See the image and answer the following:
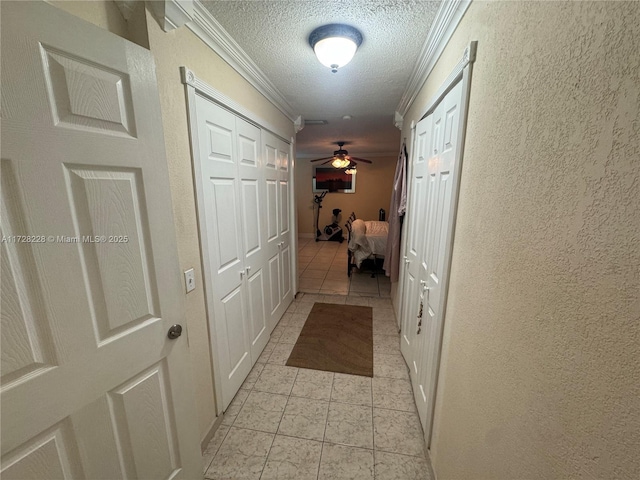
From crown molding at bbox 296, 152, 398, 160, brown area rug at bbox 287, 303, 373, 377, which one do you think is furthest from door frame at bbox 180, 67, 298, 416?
crown molding at bbox 296, 152, 398, 160

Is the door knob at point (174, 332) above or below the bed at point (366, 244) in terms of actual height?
above

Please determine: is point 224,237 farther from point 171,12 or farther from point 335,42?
point 335,42

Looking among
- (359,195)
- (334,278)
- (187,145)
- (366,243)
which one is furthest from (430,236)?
(359,195)

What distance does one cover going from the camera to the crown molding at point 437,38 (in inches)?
42.8

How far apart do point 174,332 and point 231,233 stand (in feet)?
2.53

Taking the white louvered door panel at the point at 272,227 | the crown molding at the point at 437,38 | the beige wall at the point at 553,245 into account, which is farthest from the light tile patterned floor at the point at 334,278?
the beige wall at the point at 553,245

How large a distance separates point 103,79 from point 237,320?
1.51 m

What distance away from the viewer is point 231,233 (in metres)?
1.67

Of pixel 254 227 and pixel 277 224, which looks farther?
pixel 277 224

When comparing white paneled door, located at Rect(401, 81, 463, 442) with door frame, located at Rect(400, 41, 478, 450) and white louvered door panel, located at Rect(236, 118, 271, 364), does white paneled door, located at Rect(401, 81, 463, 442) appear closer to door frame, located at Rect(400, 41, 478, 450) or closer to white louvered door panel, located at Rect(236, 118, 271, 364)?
door frame, located at Rect(400, 41, 478, 450)

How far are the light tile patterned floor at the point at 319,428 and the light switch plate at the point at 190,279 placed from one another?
1.01 metres

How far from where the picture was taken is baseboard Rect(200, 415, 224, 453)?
1.44 metres

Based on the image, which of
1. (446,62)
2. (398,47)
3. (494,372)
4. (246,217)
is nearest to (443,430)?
(494,372)

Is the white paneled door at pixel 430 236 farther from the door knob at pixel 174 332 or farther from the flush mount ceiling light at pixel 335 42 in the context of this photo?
the door knob at pixel 174 332
